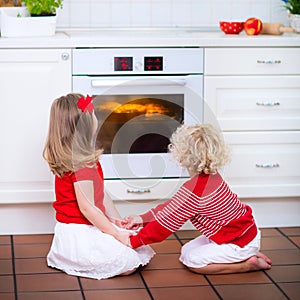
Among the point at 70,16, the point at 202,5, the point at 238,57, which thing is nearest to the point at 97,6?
the point at 70,16

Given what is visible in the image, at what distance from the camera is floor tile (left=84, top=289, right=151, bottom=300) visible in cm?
290

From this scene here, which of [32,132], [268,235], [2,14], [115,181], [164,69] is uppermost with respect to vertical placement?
[2,14]

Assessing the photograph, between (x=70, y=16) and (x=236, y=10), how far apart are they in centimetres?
92

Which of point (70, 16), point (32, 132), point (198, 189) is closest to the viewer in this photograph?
point (198, 189)

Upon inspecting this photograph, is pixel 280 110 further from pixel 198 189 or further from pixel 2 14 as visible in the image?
pixel 2 14

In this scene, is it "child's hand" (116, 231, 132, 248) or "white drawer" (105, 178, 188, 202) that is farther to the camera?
"white drawer" (105, 178, 188, 202)

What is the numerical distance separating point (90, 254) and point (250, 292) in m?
0.67

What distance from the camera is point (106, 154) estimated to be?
3670 millimetres

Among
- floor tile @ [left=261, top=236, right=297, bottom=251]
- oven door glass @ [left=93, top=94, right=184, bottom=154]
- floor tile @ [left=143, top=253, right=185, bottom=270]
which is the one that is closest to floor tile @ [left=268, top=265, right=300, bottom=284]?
floor tile @ [left=261, top=236, right=297, bottom=251]

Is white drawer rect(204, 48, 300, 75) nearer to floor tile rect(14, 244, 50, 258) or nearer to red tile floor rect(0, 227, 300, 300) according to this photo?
red tile floor rect(0, 227, 300, 300)

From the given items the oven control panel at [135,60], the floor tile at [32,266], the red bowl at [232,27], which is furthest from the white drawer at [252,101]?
the floor tile at [32,266]

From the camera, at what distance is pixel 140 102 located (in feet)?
11.9

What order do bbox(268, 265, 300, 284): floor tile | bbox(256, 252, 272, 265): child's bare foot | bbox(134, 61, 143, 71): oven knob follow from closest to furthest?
bbox(268, 265, 300, 284): floor tile
bbox(256, 252, 272, 265): child's bare foot
bbox(134, 61, 143, 71): oven knob

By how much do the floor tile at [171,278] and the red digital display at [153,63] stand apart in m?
0.97
